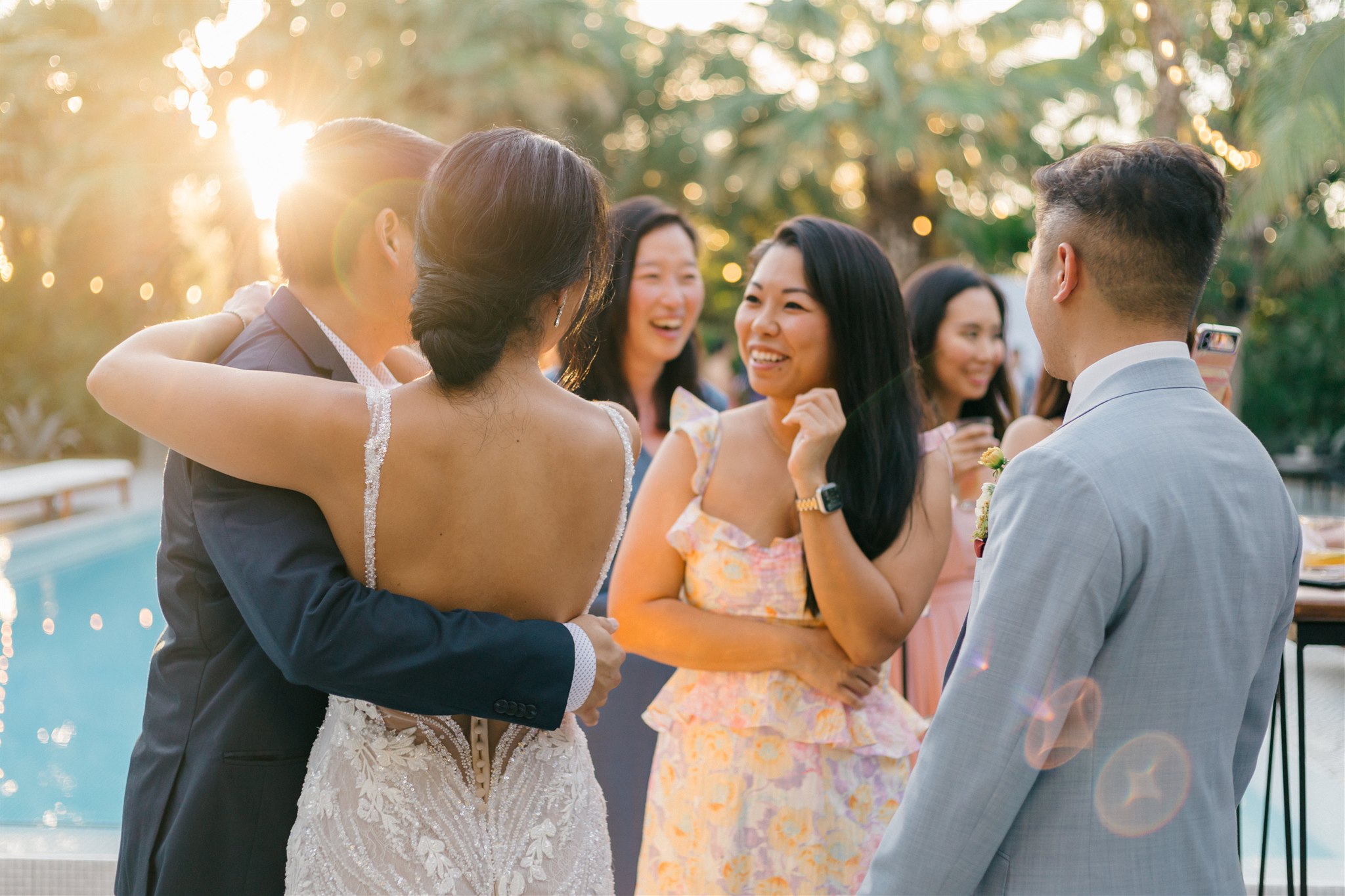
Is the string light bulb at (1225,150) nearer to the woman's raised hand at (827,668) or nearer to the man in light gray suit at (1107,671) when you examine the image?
the woman's raised hand at (827,668)

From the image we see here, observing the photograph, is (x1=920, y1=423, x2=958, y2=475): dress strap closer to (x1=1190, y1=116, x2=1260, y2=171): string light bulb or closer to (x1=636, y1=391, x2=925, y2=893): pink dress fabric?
(x1=636, y1=391, x2=925, y2=893): pink dress fabric

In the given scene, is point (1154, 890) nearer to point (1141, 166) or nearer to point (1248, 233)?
point (1141, 166)

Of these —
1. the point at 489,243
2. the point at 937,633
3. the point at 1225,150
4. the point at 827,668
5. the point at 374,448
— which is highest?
the point at 1225,150

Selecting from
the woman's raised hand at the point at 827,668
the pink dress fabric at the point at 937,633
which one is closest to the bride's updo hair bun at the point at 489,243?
the woman's raised hand at the point at 827,668

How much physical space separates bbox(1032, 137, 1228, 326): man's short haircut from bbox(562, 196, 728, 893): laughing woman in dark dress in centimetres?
193

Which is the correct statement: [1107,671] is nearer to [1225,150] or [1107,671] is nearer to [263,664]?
[263,664]

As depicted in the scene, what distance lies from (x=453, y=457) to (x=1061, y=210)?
916 mm

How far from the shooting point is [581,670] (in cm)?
159

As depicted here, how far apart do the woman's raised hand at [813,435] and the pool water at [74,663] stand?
346 cm

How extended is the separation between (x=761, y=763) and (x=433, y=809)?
871 mm

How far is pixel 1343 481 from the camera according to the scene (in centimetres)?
1410

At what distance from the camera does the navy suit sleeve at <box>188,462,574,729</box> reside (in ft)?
4.70

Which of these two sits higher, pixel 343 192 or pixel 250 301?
pixel 343 192

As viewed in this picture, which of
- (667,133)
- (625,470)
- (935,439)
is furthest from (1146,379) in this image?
(667,133)
